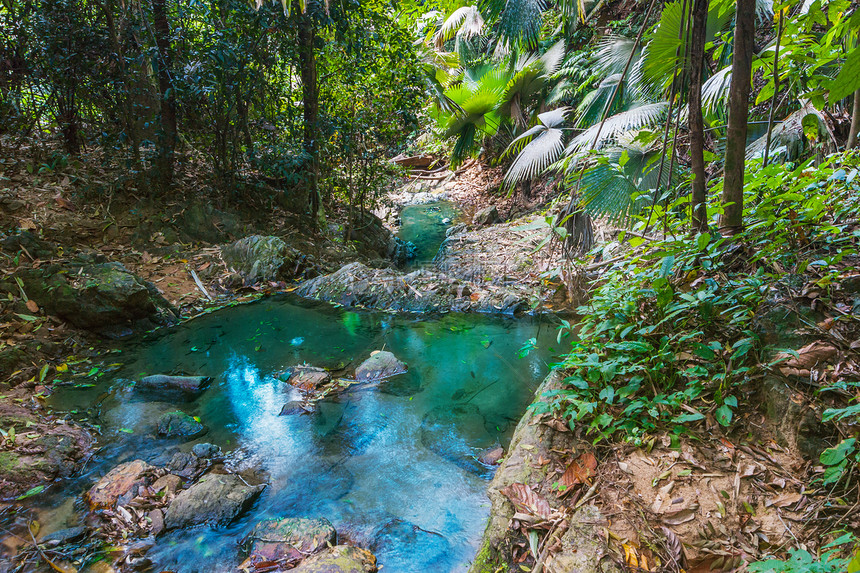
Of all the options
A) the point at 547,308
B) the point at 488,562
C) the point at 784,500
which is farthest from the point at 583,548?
the point at 547,308

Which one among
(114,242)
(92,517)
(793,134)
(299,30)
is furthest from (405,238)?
(92,517)

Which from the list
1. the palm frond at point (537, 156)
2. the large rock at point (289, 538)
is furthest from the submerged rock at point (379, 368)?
the palm frond at point (537, 156)

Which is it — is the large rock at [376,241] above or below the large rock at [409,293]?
above

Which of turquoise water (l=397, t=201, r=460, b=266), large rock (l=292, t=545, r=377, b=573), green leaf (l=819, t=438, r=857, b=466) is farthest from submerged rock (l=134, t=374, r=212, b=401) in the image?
turquoise water (l=397, t=201, r=460, b=266)

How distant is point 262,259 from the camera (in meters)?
6.33

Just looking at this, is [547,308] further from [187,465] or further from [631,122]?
[187,465]

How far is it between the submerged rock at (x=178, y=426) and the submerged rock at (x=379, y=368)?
1.32 meters

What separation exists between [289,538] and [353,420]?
121cm

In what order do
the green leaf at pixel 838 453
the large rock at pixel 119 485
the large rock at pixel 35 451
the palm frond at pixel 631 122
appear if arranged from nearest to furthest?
the green leaf at pixel 838 453, the large rock at pixel 119 485, the large rock at pixel 35 451, the palm frond at pixel 631 122

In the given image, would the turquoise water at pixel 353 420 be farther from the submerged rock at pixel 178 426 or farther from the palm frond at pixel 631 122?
the palm frond at pixel 631 122

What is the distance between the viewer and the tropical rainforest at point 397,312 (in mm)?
1743

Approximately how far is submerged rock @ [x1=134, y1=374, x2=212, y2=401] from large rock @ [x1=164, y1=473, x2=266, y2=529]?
1.31m

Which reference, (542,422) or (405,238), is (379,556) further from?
(405,238)

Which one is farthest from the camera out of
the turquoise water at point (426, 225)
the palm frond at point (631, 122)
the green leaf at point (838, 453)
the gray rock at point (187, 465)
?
the turquoise water at point (426, 225)
